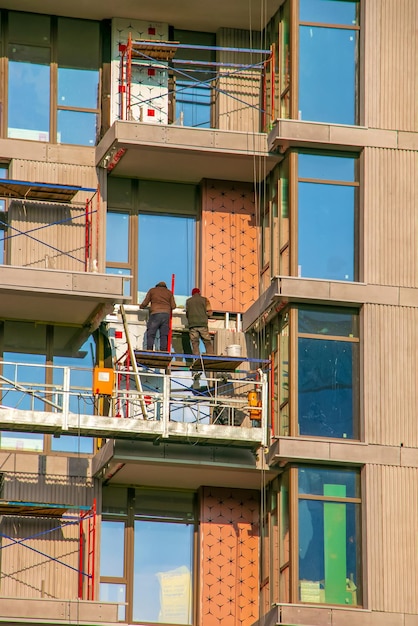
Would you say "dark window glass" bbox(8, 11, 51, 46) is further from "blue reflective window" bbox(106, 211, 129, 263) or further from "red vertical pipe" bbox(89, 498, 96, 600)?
"red vertical pipe" bbox(89, 498, 96, 600)

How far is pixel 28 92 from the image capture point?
149ft

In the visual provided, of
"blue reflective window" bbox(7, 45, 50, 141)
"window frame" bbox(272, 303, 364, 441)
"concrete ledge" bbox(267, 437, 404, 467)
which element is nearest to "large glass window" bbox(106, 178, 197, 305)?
"blue reflective window" bbox(7, 45, 50, 141)

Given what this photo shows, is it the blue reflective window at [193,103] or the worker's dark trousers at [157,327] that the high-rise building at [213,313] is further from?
the worker's dark trousers at [157,327]

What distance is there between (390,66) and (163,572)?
11678mm

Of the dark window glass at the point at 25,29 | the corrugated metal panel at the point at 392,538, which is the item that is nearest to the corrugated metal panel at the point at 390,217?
the corrugated metal panel at the point at 392,538

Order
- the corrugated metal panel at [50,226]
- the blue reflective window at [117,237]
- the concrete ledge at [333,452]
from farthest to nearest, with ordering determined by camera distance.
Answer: the blue reflective window at [117,237] → the corrugated metal panel at [50,226] → the concrete ledge at [333,452]

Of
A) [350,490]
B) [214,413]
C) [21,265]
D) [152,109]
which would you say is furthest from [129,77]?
[350,490]

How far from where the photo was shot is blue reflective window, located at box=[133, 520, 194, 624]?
43.1 meters

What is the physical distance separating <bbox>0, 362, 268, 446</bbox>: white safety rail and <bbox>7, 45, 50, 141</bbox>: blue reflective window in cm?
533

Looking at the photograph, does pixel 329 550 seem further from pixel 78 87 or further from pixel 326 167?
pixel 78 87

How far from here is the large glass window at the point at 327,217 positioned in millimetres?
42500

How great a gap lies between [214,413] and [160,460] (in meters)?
2.05

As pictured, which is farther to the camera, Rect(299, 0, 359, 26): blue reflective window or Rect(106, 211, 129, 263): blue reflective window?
Rect(106, 211, 129, 263): blue reflective window

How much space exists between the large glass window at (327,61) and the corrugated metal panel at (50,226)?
17.4ft
